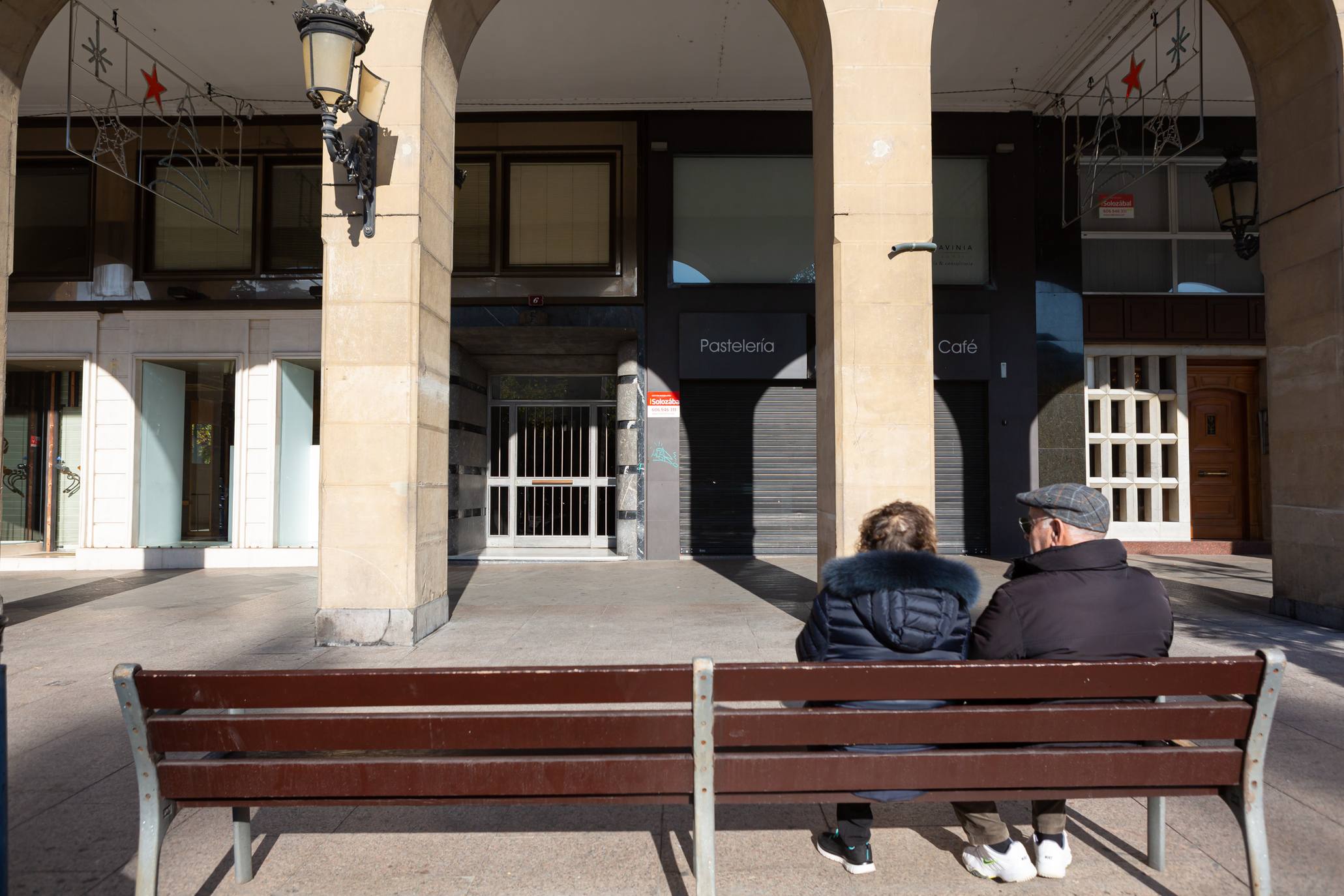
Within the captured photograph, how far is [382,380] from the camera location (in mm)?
6387

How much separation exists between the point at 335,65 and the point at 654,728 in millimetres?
5694

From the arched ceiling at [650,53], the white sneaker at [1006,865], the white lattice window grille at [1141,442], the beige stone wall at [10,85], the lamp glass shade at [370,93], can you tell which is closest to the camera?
the white sneaker at [1006,865]

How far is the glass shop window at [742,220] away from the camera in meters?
12.8

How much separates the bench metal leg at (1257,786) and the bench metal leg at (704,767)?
176cm

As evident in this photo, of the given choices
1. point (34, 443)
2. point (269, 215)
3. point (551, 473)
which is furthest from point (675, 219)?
point (34, 443)

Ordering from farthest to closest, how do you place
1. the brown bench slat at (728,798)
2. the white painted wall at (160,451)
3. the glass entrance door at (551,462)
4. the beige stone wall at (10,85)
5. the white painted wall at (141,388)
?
the glass entrance door at (551,462), the white painted wall at (160,451), the white painted wall at (141,388), the beige stone wall at (10,85), the brown bench slat at (728,798)

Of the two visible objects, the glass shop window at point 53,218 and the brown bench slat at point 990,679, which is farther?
the glass shop window at point 53,218

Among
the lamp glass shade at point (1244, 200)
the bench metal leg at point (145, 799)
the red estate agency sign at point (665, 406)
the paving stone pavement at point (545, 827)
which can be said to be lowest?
the paving stone pavement at point (545, 827)

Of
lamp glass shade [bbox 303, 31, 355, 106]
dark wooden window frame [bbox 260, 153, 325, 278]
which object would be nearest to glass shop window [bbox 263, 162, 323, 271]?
dark wooden window frame [bbox 260, 153, 325, 278]

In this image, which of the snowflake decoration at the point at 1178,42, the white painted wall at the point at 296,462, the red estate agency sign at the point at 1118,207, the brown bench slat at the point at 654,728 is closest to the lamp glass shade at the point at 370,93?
the brown bench slat at the point at 654,728

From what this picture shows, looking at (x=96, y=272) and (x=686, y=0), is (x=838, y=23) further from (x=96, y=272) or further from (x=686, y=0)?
(x=96, y=272)

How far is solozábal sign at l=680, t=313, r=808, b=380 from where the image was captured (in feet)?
41.0

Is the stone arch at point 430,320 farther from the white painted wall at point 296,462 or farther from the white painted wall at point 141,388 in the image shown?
the white painted wall at point 296,462

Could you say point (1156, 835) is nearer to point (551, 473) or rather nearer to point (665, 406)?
point (665, 406)
